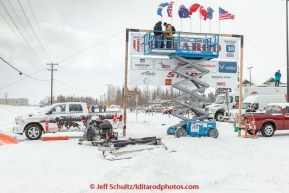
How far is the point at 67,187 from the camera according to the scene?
23.0 feet

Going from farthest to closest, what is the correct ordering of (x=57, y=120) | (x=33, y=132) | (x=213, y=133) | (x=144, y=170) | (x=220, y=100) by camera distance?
(x=220, y=100)
(x=213, y=133)
(x=57, y=120)
(x=33, y=132)
(x=144, y=170)

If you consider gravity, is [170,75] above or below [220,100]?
above

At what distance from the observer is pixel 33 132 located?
1634cm

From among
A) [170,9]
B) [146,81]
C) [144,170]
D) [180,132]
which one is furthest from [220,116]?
[144,170]

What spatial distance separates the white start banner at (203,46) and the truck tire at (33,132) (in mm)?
6502

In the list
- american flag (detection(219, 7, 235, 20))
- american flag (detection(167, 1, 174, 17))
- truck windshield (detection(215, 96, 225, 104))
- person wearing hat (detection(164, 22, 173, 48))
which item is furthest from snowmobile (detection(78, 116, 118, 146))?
truck windshield (detection(215, 96, 225, 104))

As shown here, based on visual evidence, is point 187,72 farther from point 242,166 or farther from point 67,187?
point 67,187

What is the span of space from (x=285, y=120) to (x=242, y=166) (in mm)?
10447

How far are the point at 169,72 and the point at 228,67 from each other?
375 centimetres

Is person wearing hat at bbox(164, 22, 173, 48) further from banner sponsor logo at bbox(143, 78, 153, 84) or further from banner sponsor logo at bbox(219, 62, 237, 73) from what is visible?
banner sponsor logo at bbox(219, 62, 237, 73)

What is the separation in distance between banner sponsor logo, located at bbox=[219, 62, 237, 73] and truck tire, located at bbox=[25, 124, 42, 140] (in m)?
11.0

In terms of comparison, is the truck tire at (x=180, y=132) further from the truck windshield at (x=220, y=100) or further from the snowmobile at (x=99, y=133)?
the truck windshield at (x=220, y=100)

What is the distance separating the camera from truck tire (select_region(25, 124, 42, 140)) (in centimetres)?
1625

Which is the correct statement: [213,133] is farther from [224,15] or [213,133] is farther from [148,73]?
[224,15]
